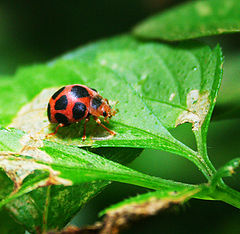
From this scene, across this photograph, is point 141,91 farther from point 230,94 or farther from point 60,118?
point 230,94

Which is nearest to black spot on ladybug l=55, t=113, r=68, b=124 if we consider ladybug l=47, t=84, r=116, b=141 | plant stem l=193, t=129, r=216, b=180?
ladybug l=47, t=84, r=116, b=141

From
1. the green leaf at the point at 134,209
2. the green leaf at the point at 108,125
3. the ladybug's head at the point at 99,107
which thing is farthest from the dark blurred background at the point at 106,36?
the green leaf at the point at 134,209

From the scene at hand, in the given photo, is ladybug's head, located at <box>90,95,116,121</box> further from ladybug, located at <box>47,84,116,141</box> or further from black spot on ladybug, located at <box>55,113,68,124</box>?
black spot on ladybug, located at <box>55,113,68,124</box>

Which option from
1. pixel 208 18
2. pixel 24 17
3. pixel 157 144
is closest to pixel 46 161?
pixel 157 144

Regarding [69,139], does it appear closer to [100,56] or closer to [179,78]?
[179,78]

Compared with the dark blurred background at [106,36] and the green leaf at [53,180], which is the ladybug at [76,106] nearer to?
the green leaf at [53,180]

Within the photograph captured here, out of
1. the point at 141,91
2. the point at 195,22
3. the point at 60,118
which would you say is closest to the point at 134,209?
the point at 60,118
